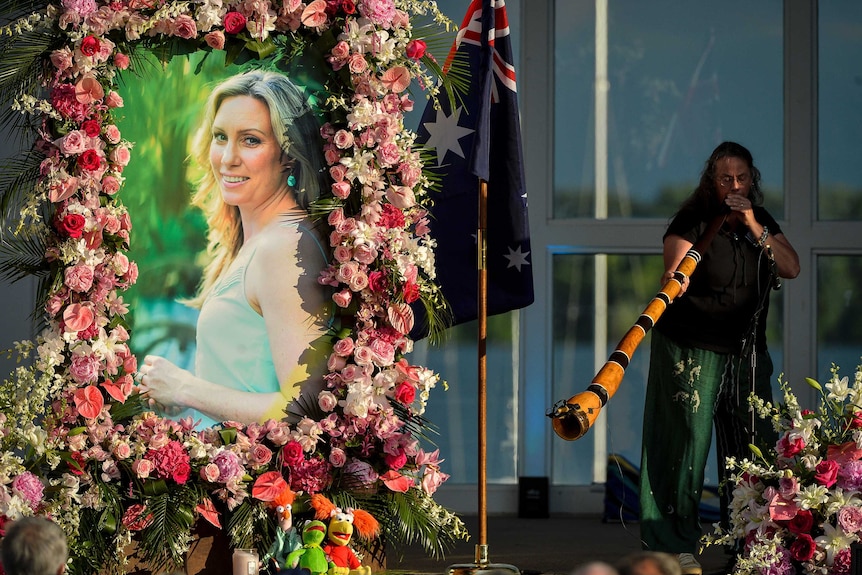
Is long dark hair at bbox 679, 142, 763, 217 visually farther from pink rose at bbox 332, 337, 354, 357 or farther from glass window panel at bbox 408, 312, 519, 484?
glass window panel at bbox 408, 312, 519, 484

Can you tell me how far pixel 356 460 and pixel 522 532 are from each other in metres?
1.87

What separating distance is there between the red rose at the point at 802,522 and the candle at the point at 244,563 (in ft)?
5.83

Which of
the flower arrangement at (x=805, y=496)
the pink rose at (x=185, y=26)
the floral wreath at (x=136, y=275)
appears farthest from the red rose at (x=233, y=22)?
the flower arrangement at (x=805, y=496)

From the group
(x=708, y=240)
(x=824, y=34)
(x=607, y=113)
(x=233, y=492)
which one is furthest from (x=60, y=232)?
(x=824, y=34)

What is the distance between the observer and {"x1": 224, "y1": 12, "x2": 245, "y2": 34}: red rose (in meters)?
4.81

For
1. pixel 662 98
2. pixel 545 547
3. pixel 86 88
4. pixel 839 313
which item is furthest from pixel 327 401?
pixel 839 313

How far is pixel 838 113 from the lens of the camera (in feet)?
23.6

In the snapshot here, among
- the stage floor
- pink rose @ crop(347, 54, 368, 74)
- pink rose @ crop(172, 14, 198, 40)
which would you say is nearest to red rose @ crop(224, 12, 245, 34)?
pink rose @ crop(172, 14, 198, 40)

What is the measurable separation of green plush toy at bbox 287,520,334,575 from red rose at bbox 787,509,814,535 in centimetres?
156

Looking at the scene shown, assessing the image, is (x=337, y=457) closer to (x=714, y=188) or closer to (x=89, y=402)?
(x=89, y=402)

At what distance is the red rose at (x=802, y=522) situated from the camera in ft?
14.1

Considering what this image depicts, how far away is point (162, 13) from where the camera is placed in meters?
4.73

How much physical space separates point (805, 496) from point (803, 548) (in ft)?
0.55

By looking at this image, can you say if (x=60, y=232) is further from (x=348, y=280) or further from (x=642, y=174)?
(x=642, y=174)
